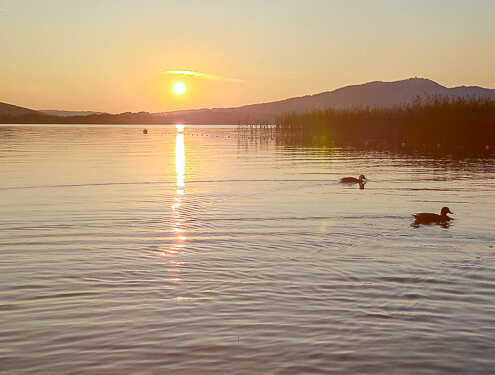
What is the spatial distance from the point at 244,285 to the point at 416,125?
55048 mm

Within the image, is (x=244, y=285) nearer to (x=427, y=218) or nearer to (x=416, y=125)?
(x=427, y=218)

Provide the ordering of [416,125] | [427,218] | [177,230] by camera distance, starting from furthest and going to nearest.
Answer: [416,125] → [427,218] → [177,230]

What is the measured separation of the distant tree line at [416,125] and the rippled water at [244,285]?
34991 millimetres

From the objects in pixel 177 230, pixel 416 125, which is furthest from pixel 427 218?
pixel 416 125

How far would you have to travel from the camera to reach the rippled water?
324 inches

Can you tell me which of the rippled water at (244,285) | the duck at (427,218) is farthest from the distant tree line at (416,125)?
the duck at (427,218)

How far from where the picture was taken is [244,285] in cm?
1159

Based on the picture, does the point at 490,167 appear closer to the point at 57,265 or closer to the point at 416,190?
the point at 416,190

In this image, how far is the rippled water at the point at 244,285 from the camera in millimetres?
8219

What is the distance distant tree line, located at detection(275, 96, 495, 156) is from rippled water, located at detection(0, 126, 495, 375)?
3499cm

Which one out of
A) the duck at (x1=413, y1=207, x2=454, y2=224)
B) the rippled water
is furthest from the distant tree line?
the duck at (x1=413, y1=207, x2=454, y2=224)

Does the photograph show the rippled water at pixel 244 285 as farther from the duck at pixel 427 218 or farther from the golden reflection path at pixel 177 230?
the duck at pixel 427 218

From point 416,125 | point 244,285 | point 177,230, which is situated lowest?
point 177,230

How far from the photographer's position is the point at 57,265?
43.0 ft
